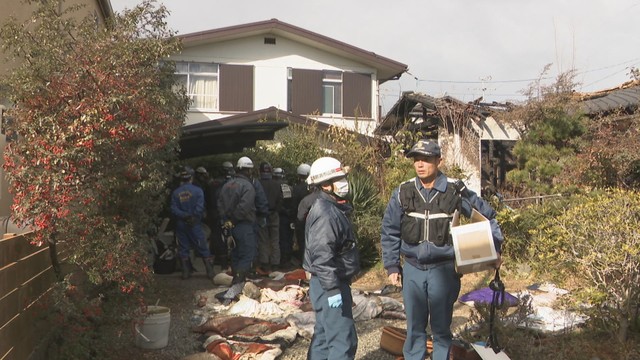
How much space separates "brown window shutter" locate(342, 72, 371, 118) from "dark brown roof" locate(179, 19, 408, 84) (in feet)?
2.01

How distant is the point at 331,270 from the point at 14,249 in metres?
2.21

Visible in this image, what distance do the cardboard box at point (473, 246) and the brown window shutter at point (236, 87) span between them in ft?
47.8

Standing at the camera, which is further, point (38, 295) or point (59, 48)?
point (59, 48)

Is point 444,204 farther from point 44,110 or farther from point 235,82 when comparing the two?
point 235,82

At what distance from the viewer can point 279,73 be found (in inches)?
722

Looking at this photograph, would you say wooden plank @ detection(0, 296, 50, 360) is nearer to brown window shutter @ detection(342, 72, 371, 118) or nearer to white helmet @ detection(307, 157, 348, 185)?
white helmet @ detection(307, 157, 348, 185)

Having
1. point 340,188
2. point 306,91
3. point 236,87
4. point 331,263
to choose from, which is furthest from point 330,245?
point 306,91

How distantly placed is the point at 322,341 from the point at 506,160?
11.2 metres

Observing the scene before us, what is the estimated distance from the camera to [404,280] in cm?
455

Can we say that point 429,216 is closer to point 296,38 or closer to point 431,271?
point 431,271

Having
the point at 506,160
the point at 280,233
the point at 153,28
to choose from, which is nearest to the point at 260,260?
the point at 280,233

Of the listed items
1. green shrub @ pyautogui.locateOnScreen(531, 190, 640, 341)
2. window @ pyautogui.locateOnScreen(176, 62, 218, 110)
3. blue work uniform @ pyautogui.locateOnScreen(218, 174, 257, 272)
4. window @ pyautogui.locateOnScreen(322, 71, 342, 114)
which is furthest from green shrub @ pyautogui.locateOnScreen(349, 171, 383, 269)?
window @ pyautogui.locateOnScreen(176, 62, 218, 110)

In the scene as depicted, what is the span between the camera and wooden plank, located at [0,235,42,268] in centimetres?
343

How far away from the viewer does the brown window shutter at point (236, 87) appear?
17.9m
